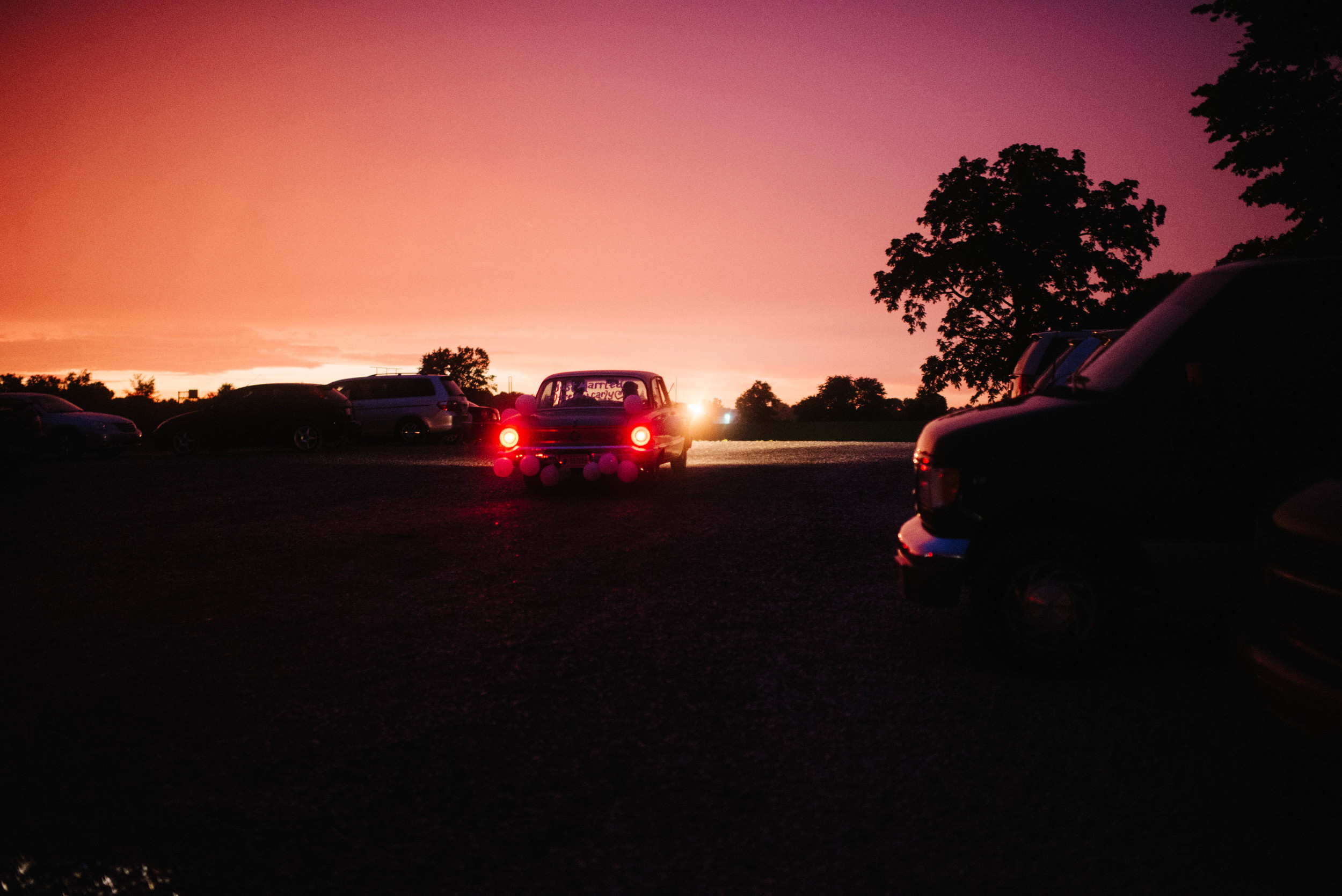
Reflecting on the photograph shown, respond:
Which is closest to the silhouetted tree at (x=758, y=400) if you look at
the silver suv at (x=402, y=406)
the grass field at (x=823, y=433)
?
the grass field at (x=823, y=433)

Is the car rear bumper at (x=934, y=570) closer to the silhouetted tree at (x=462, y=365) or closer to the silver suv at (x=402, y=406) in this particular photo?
the silver suv at (x=402, y=406)

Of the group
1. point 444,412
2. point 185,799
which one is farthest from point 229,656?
point 444,412

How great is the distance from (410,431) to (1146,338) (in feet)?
80.4

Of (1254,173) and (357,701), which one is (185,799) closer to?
(357,701)

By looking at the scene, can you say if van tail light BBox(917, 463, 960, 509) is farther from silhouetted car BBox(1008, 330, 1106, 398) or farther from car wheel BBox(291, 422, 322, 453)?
car wheel BBox(291, 422, 322, 453)

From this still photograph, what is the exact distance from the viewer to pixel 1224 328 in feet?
14.2

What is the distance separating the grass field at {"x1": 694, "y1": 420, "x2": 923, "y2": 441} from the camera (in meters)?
42.8

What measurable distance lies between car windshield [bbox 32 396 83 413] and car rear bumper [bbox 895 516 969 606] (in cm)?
2427

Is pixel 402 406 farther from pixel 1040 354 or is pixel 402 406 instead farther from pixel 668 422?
pixel 1040 354

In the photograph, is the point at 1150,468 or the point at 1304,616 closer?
the point at 1304,616

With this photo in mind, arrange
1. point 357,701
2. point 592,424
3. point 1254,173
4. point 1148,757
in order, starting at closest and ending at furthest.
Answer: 1. point 1148,757
2. point 357,701
3. point 592,424
4. point 1254,173

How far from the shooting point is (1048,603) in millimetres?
4461

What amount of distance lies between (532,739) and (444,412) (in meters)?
24.3

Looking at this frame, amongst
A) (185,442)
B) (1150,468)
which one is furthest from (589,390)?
(185,442)
